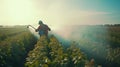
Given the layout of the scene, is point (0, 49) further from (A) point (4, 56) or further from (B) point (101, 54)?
(B) point (101, 54)

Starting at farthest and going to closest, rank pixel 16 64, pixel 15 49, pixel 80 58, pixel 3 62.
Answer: pixel 15 49, pixel 16 64, pixel 3 62, pixel 80 58

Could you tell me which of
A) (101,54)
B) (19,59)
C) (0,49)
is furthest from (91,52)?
(0,49)

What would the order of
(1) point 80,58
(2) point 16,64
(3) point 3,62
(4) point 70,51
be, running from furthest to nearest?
(2) point 16,64 → (4) point 70,51 → (3) point 3,62 → (1) point 80,58

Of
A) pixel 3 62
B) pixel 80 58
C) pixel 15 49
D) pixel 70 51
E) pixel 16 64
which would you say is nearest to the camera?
pixel 80 58

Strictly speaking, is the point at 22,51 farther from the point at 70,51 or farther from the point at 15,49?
the point at 70,51

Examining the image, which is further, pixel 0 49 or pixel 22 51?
pixel 22 51

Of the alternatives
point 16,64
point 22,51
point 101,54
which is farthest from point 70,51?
point 22,51

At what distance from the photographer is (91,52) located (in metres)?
15.7

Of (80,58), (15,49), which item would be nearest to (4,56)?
(15,49)

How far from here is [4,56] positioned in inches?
538

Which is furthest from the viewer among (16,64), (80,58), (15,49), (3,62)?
(15,49)

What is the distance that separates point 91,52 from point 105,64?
2.10m

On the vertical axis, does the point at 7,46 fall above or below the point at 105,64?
above

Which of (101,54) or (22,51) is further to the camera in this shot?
(22,51)
